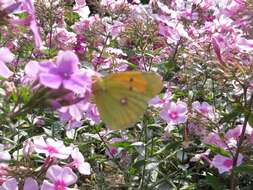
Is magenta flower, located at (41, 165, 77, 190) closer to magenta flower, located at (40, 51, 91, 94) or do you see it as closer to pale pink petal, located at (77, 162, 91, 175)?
pale pink petal, located at (77, 162, 91, 175)

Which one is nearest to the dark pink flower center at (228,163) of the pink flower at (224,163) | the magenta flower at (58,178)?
the pink flower at (224,163)

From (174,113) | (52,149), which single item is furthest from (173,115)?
(52,149)

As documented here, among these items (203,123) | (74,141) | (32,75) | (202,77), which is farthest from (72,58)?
(202,77)

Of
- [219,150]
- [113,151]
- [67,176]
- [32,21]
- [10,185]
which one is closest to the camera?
[32,21]

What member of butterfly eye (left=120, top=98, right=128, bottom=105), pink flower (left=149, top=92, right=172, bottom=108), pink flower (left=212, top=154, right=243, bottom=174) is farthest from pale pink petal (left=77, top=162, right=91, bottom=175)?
butterfly eye (left=120, top=98, right=128, bottom=105)

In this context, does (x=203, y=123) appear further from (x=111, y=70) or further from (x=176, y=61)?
(x=176, y=61)

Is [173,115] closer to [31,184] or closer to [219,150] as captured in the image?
[219,150]

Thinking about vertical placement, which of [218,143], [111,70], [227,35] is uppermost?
[227,35]
